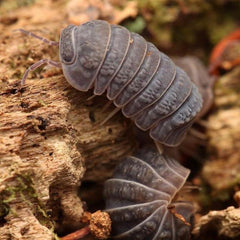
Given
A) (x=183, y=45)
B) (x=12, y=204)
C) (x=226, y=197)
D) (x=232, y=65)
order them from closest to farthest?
(x=12, y=204)
(x=226, y=197)
(x=232, y=65)
(x=183, y=45)

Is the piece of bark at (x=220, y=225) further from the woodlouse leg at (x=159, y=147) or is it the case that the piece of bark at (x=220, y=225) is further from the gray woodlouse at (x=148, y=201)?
Answer: the woodlouse leg at (x=159, y=147)

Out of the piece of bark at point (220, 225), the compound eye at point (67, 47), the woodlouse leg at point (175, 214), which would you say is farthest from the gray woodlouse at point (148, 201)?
the compound eye at point (67, 47)

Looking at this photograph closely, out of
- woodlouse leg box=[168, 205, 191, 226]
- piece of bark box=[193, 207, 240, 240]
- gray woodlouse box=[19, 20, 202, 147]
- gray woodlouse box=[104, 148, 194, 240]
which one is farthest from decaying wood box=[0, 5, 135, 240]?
piece of bark box=[193, 207, 240, 240]

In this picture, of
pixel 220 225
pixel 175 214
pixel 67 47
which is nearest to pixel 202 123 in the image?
pixel 220 225

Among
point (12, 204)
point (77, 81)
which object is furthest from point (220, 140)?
point (12, 204)

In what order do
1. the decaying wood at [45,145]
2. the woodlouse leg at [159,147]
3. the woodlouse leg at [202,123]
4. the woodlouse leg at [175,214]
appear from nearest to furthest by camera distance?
the decaying wood at [45,145] < the woodlouse leg at [175,214] < the woodlouse leg at [159,147] < the woodlouse leg at [202,123]

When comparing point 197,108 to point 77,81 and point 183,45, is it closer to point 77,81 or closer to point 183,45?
point 77,81

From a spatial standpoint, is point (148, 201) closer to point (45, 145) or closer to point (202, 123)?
point (45, 145)
